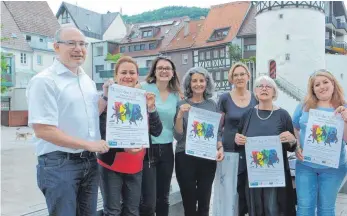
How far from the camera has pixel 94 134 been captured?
2953 millimetres

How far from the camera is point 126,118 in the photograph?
3262 millimetres

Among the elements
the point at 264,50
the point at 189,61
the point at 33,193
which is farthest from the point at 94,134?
the point at 189,61

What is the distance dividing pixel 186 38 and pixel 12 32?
1729cm

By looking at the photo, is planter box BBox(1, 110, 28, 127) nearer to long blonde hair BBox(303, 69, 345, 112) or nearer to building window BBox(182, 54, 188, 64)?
building window BBox(182, 54, 188, 64)

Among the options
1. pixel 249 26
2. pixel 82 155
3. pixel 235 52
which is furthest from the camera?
pixel 249 26

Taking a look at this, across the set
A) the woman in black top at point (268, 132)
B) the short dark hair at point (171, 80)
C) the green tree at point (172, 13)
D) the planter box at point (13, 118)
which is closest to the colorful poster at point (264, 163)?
the woman in black top at point (268, 132)

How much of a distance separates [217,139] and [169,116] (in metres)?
0.56

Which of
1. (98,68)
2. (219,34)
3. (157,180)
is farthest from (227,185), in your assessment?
(98,68)

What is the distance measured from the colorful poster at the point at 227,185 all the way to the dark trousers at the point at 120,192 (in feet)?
3.35

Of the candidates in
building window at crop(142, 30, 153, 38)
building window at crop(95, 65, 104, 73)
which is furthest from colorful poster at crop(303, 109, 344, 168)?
building window at crop(95, 65, 104, 73)

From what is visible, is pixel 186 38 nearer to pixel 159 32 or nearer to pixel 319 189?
pixel 159 32

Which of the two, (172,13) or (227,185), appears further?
(172,13)

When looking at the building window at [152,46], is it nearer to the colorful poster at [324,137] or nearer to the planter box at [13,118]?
the planter box at [13,118]

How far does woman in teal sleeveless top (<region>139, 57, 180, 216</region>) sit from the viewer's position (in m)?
3.75
